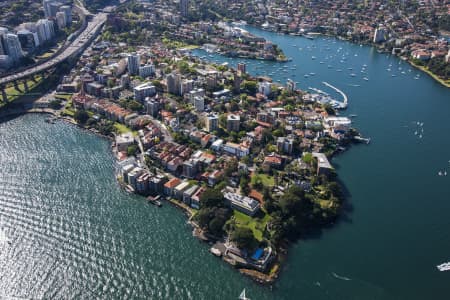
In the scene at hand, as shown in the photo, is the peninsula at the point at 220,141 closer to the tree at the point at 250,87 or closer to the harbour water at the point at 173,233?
the tree at the point at 250,87

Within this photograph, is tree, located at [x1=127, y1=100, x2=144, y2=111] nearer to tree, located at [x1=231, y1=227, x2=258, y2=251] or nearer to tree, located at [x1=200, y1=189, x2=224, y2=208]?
tree, located at [x1=200, y1=189, x2=224, y2=208]

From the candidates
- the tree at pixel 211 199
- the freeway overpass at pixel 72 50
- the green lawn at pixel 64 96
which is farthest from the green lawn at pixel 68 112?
the tree at pixel 211 199

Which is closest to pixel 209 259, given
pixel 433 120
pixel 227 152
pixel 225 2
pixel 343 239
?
pixel 343 239

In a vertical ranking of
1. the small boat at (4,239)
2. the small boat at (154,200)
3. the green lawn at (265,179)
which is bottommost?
the small boat at (4,239)

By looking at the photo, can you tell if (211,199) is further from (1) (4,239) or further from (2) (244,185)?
(1) (4,239)

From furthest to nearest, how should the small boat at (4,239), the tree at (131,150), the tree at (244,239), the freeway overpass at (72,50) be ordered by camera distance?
the freeway overpass at (72,50)
the tree at (131,150)
the small boat at (4,239)
the tree at (244,239)

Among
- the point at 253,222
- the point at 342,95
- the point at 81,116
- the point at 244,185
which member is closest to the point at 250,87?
the point at 342,95
